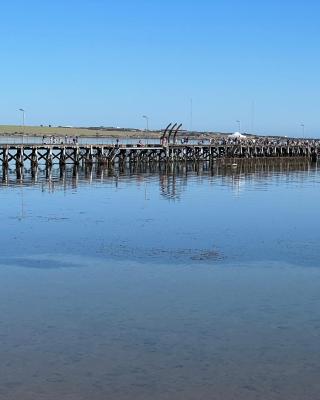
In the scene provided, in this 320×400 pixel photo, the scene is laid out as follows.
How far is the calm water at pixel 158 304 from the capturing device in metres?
10.4

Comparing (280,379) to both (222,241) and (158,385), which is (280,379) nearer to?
(158,385)

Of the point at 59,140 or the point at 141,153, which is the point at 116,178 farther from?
the point at 59,140

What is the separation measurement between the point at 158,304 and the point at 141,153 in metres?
62.1

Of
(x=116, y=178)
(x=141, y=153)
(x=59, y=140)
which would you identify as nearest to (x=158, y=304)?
(x=116, y=178)

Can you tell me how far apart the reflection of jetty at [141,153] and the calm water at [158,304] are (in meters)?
32.0

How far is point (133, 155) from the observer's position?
76.5 metres

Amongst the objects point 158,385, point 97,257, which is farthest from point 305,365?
point 97,257

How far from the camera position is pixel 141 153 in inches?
3000

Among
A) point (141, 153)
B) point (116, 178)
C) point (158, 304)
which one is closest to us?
point (158, 304)

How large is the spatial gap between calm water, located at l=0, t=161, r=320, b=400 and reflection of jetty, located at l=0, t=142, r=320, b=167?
105ft

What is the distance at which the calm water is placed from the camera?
10.4 meters

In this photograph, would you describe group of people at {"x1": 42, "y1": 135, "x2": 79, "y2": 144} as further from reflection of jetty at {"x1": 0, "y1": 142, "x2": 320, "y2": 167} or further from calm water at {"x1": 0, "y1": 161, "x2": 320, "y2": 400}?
calm water at {"x1": 0, "y1": 161, "x2": 320, "y2": 400}

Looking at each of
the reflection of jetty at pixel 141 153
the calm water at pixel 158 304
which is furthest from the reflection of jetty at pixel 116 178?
the calm water at pixel 158 304

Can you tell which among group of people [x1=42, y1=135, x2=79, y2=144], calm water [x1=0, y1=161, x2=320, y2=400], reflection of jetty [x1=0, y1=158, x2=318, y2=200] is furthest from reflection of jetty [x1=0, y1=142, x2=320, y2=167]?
calm water [x1=0, y1=161, x2=320, y2=400]
